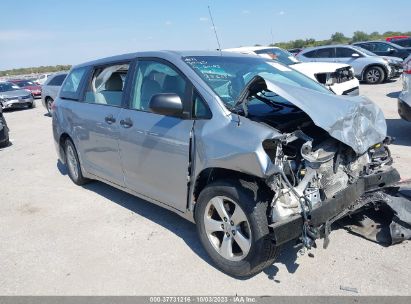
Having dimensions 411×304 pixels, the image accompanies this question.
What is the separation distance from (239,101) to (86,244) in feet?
7.15

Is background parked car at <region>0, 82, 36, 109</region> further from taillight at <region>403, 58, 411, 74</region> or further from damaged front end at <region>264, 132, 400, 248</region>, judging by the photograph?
damaged front end at <region>264, 132, 400, 248</region>

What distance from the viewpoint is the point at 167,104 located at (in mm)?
3496

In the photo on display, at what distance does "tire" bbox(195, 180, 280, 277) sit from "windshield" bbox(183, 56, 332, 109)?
0.74 metres

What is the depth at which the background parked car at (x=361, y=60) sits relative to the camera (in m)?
16.1

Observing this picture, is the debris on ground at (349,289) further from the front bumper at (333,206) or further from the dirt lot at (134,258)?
the front bumper at (333,206)

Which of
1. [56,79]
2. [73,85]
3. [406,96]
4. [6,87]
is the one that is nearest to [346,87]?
[406,96]

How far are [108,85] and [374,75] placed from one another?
13969mm

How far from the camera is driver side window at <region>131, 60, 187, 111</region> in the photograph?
388 cm

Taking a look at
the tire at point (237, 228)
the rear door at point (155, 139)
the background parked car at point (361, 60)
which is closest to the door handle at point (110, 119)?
the rear door at point (155, 139)

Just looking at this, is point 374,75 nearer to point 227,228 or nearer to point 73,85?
point 73,85

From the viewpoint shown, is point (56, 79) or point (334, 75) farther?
point (56, 79)

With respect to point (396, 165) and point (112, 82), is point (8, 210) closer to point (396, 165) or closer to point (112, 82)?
point (112, 82)

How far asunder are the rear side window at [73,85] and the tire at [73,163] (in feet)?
2.19

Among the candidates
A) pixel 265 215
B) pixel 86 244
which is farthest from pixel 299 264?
pixel 86 244
